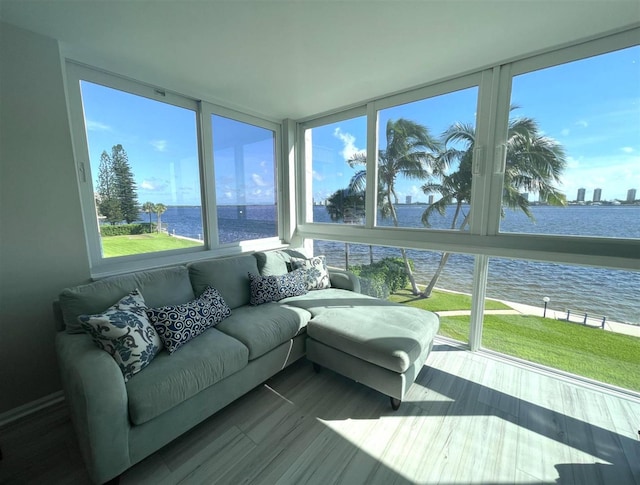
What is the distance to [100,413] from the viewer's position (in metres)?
1.14

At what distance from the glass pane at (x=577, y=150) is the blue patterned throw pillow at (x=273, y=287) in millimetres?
2000

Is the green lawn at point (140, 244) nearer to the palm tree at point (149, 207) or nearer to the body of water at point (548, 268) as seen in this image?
the body of water at point (548, 268)

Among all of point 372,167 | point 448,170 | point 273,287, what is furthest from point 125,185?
point 448,170

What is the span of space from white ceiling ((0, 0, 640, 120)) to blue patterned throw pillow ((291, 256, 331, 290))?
71.5 inches

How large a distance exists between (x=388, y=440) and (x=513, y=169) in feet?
7.51

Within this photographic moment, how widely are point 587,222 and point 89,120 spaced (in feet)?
13.1

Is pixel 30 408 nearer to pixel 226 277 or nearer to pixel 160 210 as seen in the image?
pixel 226 277

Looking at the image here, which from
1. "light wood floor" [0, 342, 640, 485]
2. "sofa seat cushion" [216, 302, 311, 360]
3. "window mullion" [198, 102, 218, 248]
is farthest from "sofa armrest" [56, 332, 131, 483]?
"window mullion" [198, 102, 218, 248]

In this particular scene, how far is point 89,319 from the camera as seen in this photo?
1.41 m

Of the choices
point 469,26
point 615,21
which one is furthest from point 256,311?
point 615,21

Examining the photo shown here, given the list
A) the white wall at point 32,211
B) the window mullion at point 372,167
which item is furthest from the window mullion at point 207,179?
the window mullion at point 372,167

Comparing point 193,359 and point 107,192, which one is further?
point 107,192

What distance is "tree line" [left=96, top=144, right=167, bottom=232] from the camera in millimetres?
2154

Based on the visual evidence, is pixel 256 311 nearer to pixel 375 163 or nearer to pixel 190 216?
pixel 190 216
